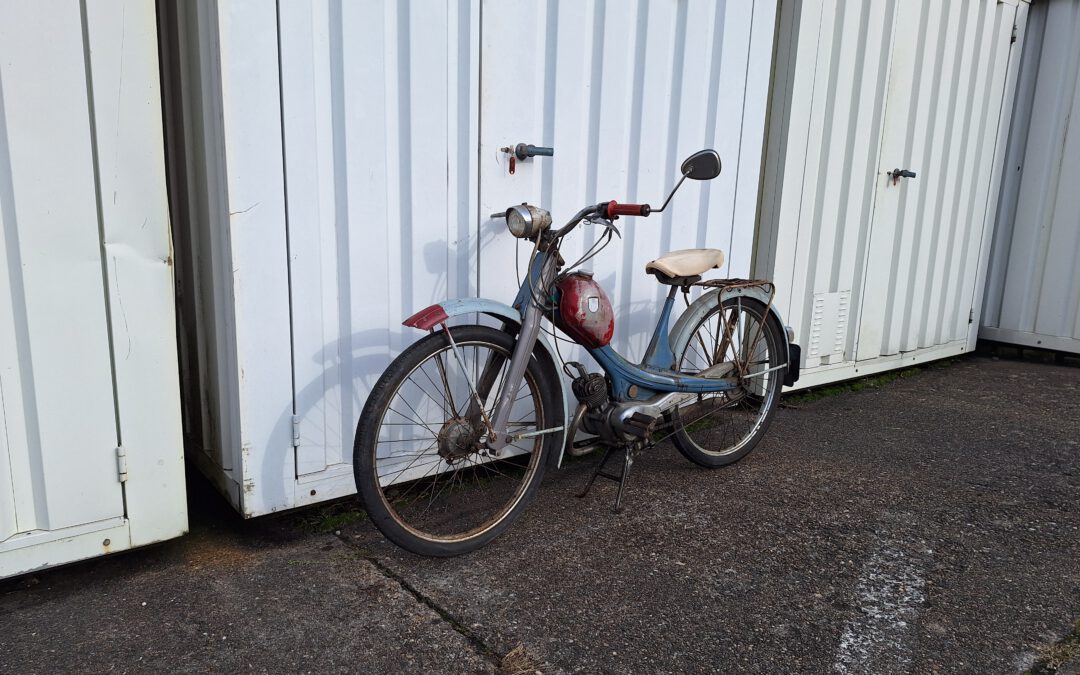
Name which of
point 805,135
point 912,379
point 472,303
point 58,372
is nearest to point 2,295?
point 58,372

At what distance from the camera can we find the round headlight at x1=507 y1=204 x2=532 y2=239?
2.58 metres

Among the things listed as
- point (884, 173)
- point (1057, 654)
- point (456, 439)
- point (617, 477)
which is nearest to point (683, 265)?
point (617, 477)

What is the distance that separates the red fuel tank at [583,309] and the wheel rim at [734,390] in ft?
1.97

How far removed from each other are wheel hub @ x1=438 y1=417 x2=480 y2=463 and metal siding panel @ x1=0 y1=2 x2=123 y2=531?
39.9 inches

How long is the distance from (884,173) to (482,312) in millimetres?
3201

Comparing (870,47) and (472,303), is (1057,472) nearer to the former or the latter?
(870,47)

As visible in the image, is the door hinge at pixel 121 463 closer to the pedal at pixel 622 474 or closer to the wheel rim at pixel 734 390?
the pedal at pixel 622 474

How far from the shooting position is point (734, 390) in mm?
3416

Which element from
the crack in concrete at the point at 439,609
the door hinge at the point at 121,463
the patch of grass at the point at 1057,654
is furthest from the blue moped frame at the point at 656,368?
the patch of grass at the point at 1057,654

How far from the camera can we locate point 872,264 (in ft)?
15.6

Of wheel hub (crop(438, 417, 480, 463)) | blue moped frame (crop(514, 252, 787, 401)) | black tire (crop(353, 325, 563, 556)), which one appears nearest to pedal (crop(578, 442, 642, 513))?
blue moped frame (crop(514, 252, 787, 401))

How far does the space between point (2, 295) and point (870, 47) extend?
14.1 feet

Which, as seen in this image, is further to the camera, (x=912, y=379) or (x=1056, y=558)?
(x=912, y=379)

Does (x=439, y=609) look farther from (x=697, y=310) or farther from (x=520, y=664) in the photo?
(x=697, y=310)
